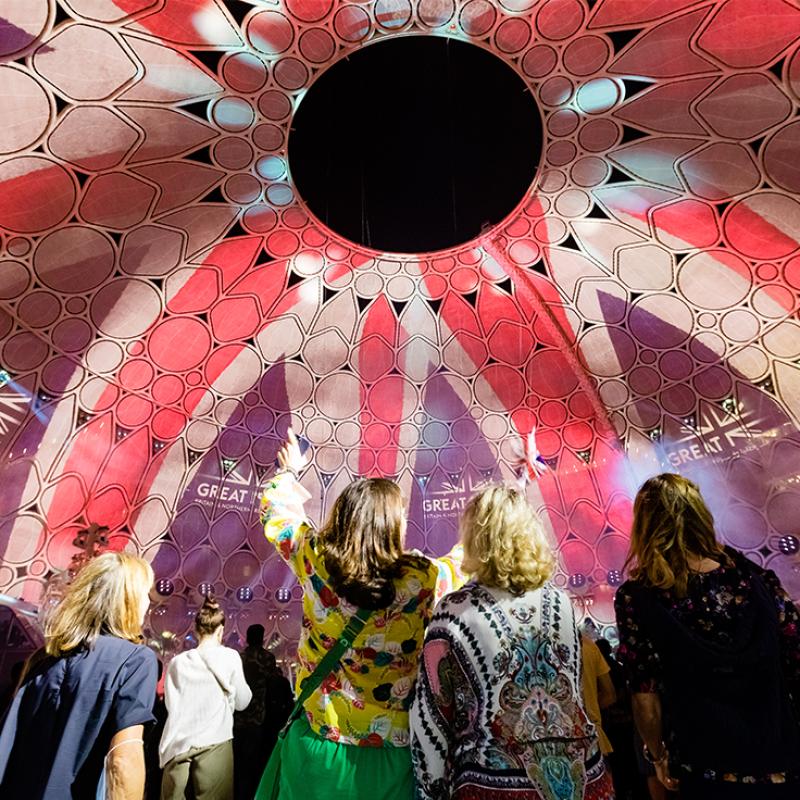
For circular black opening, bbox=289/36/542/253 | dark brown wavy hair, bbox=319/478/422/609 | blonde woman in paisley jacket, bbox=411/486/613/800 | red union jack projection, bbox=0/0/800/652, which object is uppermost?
circular black opening, bbox=289/36/542/253

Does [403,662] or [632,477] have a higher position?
[632,477]

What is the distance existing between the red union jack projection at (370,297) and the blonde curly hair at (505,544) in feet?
16.5

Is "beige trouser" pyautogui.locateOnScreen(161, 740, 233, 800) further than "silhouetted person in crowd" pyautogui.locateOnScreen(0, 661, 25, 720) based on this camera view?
Yes

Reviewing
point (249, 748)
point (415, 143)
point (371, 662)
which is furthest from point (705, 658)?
point (415, 143)

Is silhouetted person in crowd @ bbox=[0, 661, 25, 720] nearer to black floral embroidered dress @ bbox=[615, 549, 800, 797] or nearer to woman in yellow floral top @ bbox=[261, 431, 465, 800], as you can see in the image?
woman in yellow floral top @ bbox=[261, 431, 465, 800]

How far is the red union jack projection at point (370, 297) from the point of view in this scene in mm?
5262

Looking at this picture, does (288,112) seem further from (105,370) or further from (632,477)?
(632,477)

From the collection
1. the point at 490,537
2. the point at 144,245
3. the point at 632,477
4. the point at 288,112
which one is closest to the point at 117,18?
the point at 288,112

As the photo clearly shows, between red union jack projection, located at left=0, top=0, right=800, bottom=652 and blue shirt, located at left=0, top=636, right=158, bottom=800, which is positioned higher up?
red union jack projection, located at left=0, top=0, right=800, bottom=652

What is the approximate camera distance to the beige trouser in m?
3.06

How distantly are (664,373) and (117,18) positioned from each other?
299 inches

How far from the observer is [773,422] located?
7797mm

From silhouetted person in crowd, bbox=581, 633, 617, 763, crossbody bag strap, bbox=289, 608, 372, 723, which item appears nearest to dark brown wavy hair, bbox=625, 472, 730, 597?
silhouetted person in crowd, bbox=581, 633, 617, 763

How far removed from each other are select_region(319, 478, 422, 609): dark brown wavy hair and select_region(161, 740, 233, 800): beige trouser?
2.00 m
